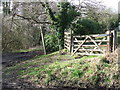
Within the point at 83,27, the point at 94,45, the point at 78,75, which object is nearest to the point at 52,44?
the point at 83,27

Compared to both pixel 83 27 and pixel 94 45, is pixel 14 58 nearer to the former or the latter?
pixel 83 27

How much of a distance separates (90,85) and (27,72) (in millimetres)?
3380

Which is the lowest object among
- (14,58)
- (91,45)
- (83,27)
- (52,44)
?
(14,58)

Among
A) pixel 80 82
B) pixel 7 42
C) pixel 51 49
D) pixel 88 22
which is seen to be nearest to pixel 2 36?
pixel 7 42

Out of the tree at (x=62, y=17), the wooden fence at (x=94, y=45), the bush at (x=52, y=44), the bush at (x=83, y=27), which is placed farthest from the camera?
the bush at (x=52, y=44)

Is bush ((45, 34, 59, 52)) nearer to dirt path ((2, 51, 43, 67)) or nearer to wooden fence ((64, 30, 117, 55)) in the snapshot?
dirt path ((2, 51, 43, 67))

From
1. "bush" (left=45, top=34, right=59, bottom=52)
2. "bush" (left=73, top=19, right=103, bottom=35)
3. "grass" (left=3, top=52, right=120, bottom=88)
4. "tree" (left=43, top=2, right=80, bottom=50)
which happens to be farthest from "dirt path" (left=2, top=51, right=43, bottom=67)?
"bush" (left=73, top=19, right=103, bottom=35)

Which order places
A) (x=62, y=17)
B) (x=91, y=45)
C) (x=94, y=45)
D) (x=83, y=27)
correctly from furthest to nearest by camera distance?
(x=62, y=17), (x=83, y=27), (x=91, y=45), (x=94, y=45)

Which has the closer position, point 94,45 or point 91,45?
point 94,45

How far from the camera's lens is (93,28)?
45.5 ft

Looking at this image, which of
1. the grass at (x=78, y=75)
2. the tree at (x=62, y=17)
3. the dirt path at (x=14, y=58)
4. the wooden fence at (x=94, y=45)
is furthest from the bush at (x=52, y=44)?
the grass at (x=78, y=75)

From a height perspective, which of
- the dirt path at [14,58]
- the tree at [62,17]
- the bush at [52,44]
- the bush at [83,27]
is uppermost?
the tree at [62,17]

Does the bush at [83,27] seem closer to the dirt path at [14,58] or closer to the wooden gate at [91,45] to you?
the wooden gate at [91,45]

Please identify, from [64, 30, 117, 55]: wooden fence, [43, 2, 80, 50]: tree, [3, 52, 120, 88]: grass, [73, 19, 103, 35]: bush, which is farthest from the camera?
[43, 2, 80, 50]: tree
